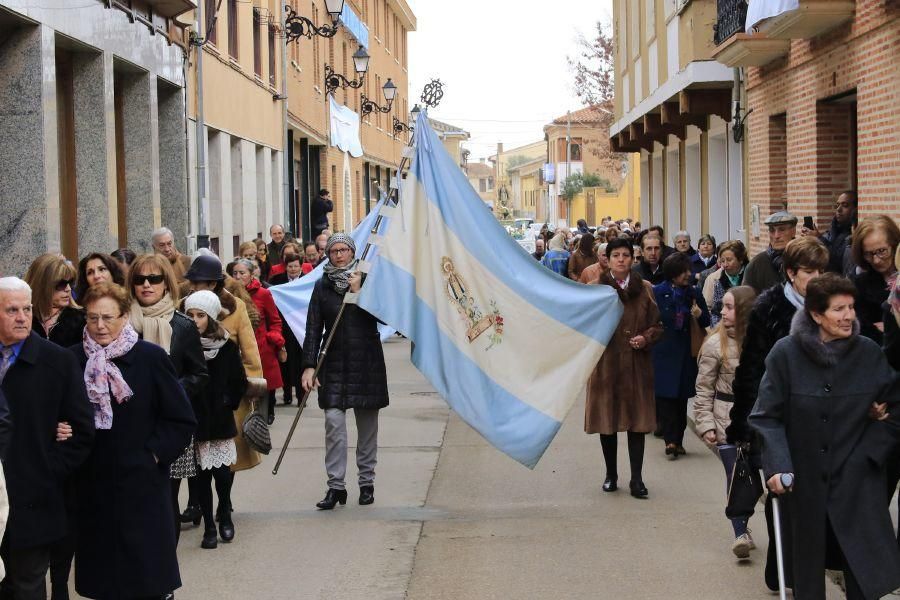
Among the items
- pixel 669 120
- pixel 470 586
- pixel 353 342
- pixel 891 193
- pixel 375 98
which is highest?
pixel 375 98

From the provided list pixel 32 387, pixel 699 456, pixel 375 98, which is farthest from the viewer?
pixel 375 98

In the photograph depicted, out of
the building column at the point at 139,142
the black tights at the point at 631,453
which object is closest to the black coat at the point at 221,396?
the black tights at the point at 631,453

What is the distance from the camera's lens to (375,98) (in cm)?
5006

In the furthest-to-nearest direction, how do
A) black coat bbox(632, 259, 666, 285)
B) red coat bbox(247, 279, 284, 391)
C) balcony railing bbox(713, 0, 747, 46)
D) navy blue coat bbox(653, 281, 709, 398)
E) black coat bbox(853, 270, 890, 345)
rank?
balcony railing bbox(713, 0, 747, 46) < black coat bbox(632, 259, 666, 285) < red coat bbox(247, 279, 284, 391) < navy blue coat bbox(653, 281, 709, 398) < black coat bbox(853, 270, 890, 345)

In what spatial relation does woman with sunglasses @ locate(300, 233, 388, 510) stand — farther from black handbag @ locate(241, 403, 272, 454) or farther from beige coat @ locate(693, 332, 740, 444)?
beige coat @ locate(693, 332, 740, 444)

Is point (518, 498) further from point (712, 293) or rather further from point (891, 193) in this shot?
point (891, 193)

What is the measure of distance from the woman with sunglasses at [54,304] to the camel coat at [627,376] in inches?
158

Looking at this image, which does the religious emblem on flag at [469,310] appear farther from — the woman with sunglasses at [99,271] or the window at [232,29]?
the window at [232,29]

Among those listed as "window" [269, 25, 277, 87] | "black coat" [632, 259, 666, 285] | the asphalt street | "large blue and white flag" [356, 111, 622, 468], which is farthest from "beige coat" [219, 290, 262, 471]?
"window" [269, 25, 277, 87]

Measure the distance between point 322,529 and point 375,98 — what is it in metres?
42.5

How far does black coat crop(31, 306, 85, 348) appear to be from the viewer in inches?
279

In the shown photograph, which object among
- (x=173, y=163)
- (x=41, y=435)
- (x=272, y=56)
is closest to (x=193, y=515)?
(x=41, y=435)

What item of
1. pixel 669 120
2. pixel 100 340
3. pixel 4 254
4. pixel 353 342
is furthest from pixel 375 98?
pixel 100 340

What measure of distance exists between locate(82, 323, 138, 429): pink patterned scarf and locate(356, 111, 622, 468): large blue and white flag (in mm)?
3503
